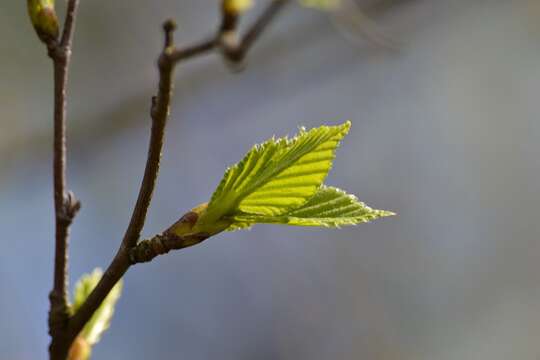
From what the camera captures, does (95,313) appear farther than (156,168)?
Yes

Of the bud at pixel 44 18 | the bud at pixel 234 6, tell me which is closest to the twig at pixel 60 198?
the bud at pixel 44 18

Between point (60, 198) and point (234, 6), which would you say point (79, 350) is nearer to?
point (60, 198)

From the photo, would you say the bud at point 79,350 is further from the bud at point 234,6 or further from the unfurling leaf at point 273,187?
the bud at point 234,6

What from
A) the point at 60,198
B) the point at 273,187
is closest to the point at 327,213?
the point at 273,187

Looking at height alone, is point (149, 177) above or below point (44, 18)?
below

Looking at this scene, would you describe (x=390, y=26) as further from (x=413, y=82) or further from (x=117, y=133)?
(x=117, y=133)

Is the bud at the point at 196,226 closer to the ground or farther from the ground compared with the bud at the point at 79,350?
farther from the ground

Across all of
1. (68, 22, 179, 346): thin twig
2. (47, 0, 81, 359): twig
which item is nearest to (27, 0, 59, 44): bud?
(47, 0, 81, 359): twig

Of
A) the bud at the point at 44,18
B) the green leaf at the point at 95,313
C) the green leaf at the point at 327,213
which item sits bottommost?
the green leaf at the point at 95,313

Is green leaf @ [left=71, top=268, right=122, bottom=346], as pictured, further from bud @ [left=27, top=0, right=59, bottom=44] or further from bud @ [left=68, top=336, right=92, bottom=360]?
bud @ [left=27, top=0, right=59, bottom=44]
